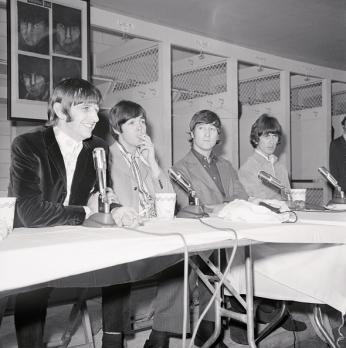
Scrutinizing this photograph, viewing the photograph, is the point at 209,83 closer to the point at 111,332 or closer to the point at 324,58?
the point at 324,58

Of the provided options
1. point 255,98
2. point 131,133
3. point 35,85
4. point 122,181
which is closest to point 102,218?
point 122,181

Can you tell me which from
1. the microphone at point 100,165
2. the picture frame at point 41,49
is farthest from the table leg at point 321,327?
the picture frame at point 41,49

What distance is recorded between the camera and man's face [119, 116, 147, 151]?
7.34 ft

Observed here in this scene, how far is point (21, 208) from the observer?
1458 mm

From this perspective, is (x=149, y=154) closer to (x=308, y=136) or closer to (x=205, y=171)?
(x=205, y=171)

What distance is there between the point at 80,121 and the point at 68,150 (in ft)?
0.42

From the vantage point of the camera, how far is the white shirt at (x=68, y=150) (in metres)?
1.68

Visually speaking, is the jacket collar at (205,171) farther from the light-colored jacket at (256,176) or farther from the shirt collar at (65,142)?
the shirt collar at (65,142)

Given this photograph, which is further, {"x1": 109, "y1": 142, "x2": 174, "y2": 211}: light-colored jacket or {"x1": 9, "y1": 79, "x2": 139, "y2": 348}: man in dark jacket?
{"x1": 109, "y1": 142, "x2": 174, "y2": 211}: light-colored jacket

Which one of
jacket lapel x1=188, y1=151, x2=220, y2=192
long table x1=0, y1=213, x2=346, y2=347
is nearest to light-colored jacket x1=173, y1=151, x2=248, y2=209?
jacket lapel x1=188, y1=151, x2=220, y2=192

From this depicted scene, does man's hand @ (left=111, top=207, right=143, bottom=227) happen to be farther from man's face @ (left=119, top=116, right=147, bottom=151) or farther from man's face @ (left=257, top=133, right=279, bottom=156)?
man's face @ (left=257, top=133, right=279, bottom=156)

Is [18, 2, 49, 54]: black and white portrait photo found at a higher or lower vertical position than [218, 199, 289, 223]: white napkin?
higher

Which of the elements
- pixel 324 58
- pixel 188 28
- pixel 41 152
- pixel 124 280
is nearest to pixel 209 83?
pixel 188 28

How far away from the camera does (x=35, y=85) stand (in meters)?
3.07
